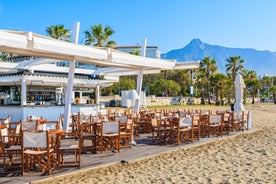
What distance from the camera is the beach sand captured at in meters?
5.99

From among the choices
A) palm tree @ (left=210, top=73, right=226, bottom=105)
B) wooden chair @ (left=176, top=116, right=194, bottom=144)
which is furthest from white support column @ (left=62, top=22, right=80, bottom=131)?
palm tree @ (left=210, top=73, right=226, bottom=105)

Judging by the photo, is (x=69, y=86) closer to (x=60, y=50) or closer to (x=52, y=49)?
(x=60, y=50)

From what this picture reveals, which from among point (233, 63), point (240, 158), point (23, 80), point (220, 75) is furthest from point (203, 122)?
point (233, 63)

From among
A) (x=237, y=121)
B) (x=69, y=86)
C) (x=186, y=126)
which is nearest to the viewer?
(x=69, y=86)

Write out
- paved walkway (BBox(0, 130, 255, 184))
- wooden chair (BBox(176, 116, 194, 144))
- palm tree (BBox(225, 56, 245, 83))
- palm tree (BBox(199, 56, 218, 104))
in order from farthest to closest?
palm tree (BBox(225, 56, 245, 83)) < palm tree (BBox(199, 56, 218, 104)) < wooden chair (BBox(176, 116, 194, 144)) < paved walkway (BBox(0, 130, 255, 184))

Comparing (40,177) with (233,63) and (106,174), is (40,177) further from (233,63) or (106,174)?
(233,63)

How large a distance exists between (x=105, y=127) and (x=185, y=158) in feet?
7.09

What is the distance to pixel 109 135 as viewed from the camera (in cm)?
795

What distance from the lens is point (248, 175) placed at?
6359mm

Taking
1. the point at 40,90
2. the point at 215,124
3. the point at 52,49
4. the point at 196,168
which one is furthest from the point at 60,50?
the point at 40,90

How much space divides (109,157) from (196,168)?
2.07m

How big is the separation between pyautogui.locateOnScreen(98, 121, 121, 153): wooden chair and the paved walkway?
0.23 meters

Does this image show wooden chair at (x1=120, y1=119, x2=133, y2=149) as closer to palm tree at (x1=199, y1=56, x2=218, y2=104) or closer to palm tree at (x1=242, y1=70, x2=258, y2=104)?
palm tree at (x1=199, y1=56, x2=218, y2=104)

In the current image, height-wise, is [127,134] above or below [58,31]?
below
